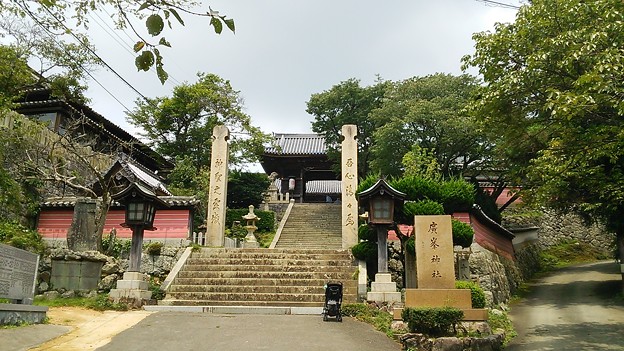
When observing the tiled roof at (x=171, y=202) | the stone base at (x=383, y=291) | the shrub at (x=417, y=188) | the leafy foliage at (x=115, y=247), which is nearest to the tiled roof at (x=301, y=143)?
the tiled roof at (x=171, y=202)

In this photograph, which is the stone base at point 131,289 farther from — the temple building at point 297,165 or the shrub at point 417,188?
the temple building at point 297,165

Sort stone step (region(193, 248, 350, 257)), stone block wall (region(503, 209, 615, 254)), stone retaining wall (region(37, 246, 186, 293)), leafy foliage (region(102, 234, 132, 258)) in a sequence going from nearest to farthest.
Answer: stone retaining wall (region(37, 246, 186, 293))
stone step (region(193, 248, 350, 257))
leafy foliage (region(102, 234, 132, 258))
stone block wall (region(503, 209, 615, 254))

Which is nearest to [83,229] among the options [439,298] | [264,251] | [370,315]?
[264,251]

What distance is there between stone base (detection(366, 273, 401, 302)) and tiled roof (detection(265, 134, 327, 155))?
24898 millimetres

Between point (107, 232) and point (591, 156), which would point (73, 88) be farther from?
point (591, 156)

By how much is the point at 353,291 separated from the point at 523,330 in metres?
4.46

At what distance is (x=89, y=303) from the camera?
40.5 ft

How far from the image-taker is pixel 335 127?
103ft

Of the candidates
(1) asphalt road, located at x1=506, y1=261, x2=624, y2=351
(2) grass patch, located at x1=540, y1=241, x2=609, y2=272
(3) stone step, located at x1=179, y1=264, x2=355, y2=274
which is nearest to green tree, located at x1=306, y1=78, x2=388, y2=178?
(2) grass patch, located at x1=540, y1=241, x2=609, y2=272

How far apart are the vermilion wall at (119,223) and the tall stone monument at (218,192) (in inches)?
36.7

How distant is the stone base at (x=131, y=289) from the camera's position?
40.7ft

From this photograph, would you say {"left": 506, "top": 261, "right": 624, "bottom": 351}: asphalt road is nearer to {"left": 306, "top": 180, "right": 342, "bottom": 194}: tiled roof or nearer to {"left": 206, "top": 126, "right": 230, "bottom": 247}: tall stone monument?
{"left": 206, "top": 126, "right": 230, "bottom": 247}: tall stone monument

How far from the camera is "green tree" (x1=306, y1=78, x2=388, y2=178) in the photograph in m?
30.5

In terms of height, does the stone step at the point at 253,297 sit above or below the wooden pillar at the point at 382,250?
below
